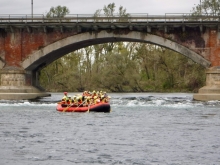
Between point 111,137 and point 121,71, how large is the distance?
65205mm

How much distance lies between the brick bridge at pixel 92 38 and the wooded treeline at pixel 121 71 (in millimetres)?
27080

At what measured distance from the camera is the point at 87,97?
53.4 m

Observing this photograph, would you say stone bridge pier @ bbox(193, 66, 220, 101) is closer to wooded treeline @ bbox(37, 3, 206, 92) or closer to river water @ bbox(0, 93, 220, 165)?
river water @ bbox(0, 93, 220, 165)

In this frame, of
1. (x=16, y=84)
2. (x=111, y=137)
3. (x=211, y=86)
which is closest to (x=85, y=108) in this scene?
(x=111, y=137)

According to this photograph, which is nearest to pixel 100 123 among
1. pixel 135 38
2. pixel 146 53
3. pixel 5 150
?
pixel 5 150

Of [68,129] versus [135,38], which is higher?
[135,38]

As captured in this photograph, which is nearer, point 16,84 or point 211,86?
point 211,86

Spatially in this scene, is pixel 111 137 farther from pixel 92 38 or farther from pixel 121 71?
pixel 121 71

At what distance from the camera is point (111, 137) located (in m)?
35.7

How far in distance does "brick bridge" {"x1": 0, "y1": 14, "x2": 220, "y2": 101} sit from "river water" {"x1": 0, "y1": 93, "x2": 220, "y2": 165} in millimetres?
15566

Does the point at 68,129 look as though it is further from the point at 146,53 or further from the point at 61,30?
the point at 146,53

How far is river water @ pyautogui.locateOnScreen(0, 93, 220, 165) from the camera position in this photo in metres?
29.3

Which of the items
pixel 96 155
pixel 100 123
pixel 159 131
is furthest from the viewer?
pixel 100 123

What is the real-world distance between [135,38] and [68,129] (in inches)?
1207
